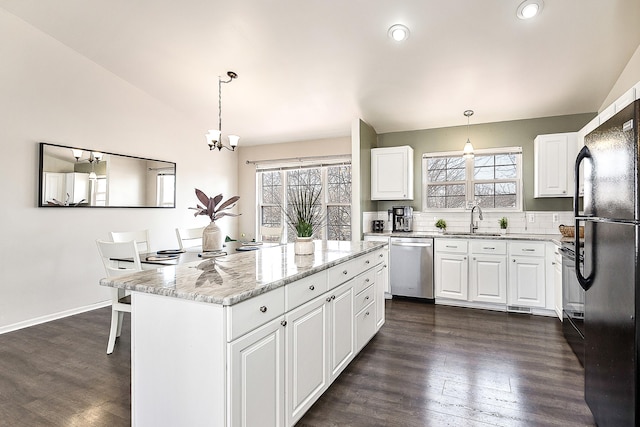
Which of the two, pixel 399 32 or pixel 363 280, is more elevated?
pixel 399 32

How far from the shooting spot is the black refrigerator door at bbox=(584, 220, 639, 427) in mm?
1413

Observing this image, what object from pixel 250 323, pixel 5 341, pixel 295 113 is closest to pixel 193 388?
pixel 250 323

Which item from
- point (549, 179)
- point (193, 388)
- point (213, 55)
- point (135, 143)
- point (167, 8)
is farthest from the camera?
point (135, 143)

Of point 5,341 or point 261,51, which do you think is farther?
point 261,51

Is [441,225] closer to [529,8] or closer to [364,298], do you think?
[364,298]

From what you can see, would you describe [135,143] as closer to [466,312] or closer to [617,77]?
[466,312]

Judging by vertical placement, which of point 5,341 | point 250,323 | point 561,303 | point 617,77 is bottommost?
point 5,341

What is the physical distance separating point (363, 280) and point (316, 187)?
132 inches

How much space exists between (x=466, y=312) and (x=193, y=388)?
139 inches

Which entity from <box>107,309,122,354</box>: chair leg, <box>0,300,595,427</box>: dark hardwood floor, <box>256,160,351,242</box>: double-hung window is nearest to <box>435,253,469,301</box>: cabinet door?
<box>0,300,595,427</box>: dark hardwood floor

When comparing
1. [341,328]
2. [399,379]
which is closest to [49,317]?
[341,328]

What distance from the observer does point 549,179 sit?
13.2 feet

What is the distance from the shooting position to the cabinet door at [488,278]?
3996 millimetres

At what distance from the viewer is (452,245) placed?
4.24m
